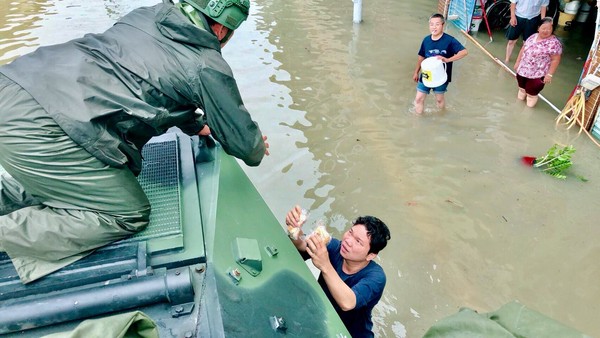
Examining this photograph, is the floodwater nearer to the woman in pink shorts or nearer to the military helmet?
the woman in pink shorts

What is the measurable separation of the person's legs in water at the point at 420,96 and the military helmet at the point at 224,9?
13.2 ft

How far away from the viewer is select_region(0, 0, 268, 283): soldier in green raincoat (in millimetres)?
1999

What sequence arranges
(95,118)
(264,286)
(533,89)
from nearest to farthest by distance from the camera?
(95,118), (264,286), (533,89)

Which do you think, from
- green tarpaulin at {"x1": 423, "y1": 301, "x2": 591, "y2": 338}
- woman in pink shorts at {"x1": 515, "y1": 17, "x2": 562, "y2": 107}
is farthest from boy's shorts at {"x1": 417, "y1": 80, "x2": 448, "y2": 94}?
green tarpaulin at {"x1": 423, "y1": 301, "x2": 591, "y2": 338}

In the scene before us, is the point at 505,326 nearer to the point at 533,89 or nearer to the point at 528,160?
the point at 528,160

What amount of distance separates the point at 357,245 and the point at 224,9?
4.69ft

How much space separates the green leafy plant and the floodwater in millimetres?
115

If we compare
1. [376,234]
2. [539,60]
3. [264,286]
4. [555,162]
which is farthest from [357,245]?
[539,60]

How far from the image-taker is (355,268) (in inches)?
98.2

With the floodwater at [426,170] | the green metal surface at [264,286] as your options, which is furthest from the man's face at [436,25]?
the green metal surface at [264,286]

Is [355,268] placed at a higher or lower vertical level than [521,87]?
higher

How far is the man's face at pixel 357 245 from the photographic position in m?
2.40

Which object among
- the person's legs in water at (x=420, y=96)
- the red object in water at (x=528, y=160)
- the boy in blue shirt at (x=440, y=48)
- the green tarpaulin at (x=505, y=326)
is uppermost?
the green tarpaulin at (x=505, y=326)

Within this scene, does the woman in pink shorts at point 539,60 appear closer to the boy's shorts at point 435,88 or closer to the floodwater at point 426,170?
the floodwater at point 426,170
